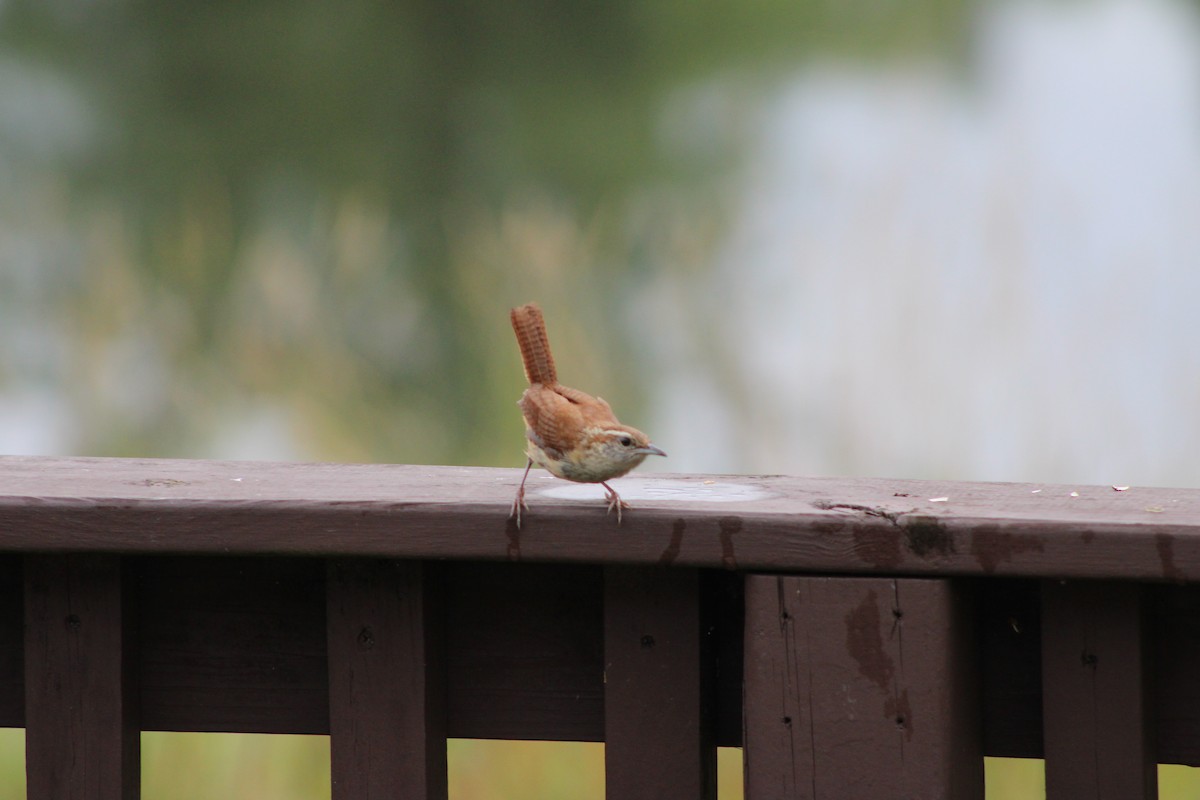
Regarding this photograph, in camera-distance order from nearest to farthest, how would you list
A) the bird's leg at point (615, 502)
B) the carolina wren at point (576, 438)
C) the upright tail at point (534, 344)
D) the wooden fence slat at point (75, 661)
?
1. the bird's leg at point (615, 502)
2. the wooden fence slat at point (75, 661)
3. the carolina wren at point (576, 438)
4. the upright tail at point (534, 344)

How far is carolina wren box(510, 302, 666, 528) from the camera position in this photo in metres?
1.64

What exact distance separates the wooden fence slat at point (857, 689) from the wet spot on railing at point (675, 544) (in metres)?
0.07

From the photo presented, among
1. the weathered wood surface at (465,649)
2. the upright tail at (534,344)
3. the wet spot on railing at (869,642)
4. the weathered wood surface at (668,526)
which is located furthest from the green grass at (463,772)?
the wet spot on railing at (869,642)

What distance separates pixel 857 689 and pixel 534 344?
2.40ft

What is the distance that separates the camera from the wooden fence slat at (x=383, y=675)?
1465 millimetres

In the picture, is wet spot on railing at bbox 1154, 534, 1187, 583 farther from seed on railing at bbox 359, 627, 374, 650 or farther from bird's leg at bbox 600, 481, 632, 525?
seed on railing at bbox 359, 627, 374, 650

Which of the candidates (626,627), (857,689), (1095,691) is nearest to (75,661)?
(626,627)

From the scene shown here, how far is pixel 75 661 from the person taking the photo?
1521 mm

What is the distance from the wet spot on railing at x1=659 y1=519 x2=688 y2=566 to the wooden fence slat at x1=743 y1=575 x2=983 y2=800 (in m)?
0.07

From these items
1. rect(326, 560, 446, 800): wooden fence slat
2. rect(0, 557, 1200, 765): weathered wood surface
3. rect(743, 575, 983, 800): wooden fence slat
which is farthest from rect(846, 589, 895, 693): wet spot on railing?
rect(326, 560, 446, 800): wooden fence slat

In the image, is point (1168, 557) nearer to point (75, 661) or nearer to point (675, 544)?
point (675, 544)

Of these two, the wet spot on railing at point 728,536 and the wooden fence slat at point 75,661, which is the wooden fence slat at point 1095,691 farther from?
the wooden fence slat at point 75,661

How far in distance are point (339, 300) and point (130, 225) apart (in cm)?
112

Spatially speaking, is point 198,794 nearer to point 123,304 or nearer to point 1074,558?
point 123,304
